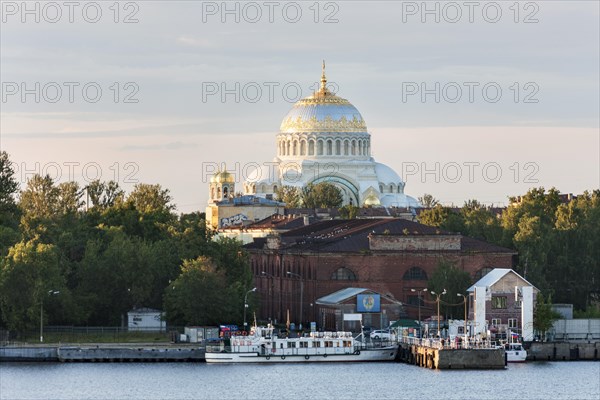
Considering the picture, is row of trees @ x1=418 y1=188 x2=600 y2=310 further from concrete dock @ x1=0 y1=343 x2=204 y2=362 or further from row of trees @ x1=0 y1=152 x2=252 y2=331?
concrete dock @ x1=0 y1=343 x2=204 y2=362

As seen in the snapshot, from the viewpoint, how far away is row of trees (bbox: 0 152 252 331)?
13088 cm

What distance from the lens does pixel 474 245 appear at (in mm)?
145125

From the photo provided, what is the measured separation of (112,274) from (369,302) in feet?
53.2

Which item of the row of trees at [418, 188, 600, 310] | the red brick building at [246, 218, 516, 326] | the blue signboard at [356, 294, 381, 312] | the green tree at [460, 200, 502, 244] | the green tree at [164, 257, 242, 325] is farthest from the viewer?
the green tree at [460, 200, 502, 244]

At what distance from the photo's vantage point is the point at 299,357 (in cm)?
12275

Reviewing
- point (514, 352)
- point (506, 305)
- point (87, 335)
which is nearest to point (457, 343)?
point (514, 352)

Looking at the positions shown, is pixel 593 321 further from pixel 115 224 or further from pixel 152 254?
pixel 115 224

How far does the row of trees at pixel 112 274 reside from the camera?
131 meters

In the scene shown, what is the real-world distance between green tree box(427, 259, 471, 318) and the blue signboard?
3815mm

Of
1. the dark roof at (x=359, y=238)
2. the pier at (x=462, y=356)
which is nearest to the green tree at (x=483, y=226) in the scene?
the dark roof at (x=359, y=238)

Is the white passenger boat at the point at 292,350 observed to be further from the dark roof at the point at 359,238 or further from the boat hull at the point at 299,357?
the dark roof at the point at 359,238

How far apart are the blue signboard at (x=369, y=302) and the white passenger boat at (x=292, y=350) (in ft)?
38.0

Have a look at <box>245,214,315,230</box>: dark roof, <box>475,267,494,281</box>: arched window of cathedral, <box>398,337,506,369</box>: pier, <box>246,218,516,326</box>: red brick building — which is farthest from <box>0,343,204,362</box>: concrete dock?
<box>245,214,315,230</box>: dark roof

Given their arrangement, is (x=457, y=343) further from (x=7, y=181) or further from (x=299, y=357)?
(x=7, y=181)
